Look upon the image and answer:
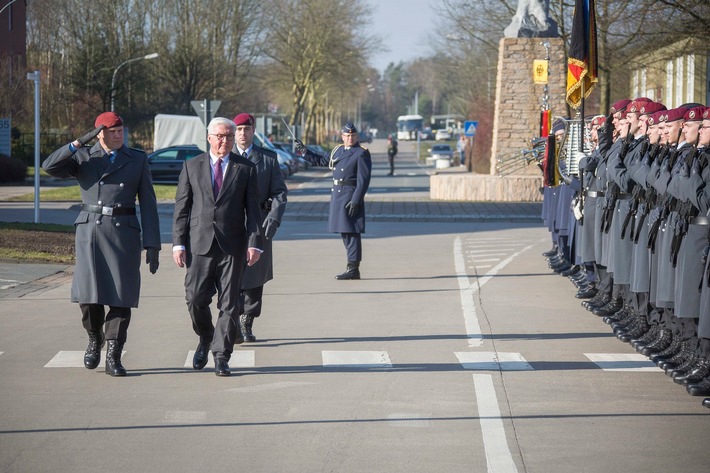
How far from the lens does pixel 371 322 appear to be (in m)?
12.2

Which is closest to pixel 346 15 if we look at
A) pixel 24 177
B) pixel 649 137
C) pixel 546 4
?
pixel 24 177

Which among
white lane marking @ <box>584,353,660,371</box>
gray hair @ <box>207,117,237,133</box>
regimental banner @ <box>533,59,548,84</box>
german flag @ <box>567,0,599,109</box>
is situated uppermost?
regimental banner @ <box>533,59,548,84</box>

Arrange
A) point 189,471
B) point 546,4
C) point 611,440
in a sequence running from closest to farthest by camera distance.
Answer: point 189,471 < point 611,440 < point 546,4

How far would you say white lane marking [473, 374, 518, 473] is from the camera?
6.64 m

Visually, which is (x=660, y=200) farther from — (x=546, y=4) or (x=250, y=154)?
(x=546, y=4)

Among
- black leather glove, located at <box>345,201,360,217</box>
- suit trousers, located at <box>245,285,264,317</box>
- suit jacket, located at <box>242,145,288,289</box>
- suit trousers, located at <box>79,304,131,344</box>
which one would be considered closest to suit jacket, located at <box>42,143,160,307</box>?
suit trousers, located at <box>79,304,131,344</box>

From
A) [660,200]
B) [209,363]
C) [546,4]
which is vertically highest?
[546,4]

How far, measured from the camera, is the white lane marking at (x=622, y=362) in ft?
31.9

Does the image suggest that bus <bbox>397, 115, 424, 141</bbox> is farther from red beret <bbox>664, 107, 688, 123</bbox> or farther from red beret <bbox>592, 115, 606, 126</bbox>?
red beret <bbox>664, 107, 688, 123</bbox>

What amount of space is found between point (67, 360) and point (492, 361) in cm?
318

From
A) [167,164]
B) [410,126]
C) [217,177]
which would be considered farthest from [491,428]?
[410,126]

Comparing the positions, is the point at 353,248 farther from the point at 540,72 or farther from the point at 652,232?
the point at 540,72

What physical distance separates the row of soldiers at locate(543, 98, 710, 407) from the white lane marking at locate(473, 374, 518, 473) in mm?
1308

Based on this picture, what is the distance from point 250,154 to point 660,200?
10.6 feet
